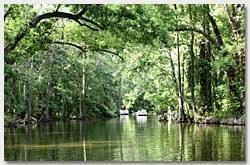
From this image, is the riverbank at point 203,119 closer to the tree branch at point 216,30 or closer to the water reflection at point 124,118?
the water reflection at point 124,118

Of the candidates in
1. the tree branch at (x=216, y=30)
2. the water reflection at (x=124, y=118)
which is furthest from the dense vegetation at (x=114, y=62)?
the water reflection at (x=124, y=118)

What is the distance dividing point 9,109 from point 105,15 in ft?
4.16

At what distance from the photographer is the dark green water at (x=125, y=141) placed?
523 centimetres

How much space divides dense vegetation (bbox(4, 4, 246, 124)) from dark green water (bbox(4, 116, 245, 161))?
14cm

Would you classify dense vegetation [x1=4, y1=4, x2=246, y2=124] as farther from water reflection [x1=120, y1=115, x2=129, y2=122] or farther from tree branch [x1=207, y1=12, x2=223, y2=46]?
water reflection [x1=120, y1=115, x2=129, y2=122]

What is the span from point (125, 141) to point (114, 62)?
0.77 m

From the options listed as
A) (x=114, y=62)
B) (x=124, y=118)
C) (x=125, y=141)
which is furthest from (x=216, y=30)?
(x=125, y=141)

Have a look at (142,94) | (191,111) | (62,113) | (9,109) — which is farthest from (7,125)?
(191,111)

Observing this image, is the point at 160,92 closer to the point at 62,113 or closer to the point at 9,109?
the point at 62,113

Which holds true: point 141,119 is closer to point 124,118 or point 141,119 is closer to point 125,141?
point 124,118

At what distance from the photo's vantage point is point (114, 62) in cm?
557

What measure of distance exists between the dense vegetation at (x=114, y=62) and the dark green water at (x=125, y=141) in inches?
5.7

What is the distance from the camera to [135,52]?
18.5 feet

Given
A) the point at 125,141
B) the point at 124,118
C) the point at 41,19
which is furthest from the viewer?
the point at 124,118
